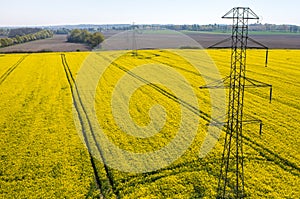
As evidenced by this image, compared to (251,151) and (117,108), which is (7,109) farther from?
(251,151)

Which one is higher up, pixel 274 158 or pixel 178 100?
pixel 178 100

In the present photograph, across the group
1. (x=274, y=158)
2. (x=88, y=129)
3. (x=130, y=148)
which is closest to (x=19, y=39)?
(x=88, y=129)

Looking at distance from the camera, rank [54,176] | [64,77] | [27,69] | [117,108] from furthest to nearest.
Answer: [27,69] → [64,77] → [117,108] → [54,176]

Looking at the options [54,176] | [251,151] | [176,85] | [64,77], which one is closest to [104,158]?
[54,176]

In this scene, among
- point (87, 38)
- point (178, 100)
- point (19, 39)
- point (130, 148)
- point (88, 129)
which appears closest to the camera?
point (130, 148)

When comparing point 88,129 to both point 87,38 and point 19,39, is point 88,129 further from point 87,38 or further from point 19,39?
point 19,39

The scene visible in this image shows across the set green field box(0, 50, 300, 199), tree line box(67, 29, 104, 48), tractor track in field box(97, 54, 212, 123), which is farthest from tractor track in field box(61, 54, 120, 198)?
tree line box(67, 29, 104, 48)

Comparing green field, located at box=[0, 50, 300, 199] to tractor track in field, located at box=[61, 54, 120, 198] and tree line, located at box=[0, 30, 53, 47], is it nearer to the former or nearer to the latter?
tractor track in field, located at box=[61, 54, 120, 198]

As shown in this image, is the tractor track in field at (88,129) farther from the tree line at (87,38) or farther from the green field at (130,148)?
the tree line at (87,38)

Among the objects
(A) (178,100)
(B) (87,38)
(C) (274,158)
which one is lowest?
(C) (274,158)
